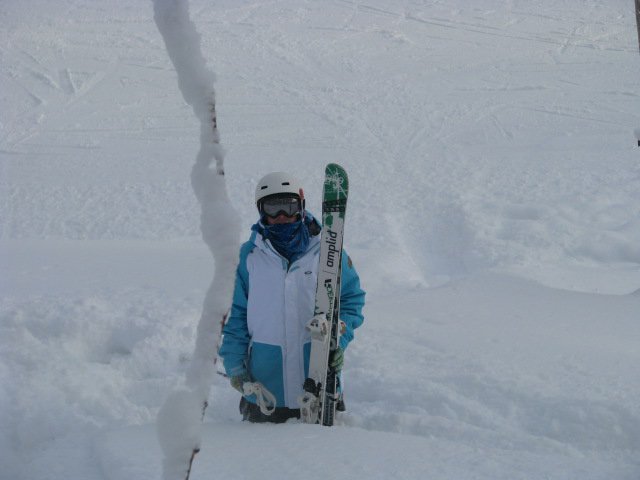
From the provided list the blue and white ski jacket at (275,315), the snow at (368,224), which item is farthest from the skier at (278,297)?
the snow at (368,224)

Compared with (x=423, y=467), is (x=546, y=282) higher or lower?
higher

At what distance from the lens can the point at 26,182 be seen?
34.7 feet

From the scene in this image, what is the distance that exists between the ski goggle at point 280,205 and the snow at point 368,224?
1.00m

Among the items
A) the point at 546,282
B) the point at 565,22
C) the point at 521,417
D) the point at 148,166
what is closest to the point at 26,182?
the point at 148,166

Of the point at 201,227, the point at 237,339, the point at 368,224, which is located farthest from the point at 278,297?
the point at 368,224

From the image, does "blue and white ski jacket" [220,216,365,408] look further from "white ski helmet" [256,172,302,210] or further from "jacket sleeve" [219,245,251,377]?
"white ski helmet" [256,172,302,210]

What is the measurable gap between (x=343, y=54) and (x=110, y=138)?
6.93 metres

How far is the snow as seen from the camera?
3.32m

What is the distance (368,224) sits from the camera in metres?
8.82

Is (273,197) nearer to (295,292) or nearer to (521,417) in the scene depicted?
(295,292)

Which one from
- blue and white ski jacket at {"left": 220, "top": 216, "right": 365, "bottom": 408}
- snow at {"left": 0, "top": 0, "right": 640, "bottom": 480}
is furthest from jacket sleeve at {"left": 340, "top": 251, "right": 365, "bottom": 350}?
snow at {"left": 0, "top": 0, "right": 640, "bottom": 480}

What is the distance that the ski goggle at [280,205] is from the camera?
9.80 feet

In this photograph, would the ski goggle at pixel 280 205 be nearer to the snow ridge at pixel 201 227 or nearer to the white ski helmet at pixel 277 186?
the white ski helmet at pixel 277 186

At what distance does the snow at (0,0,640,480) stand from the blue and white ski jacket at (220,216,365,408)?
1.09ft
